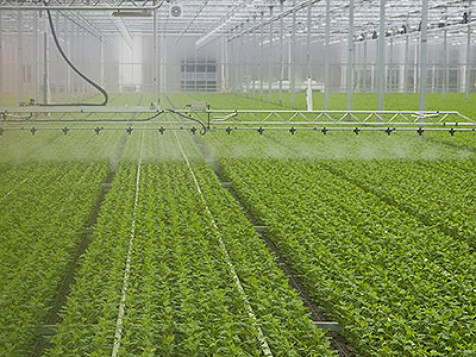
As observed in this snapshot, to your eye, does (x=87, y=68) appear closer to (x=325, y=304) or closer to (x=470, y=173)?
(x=470, y=173)

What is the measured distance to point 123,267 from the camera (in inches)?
317

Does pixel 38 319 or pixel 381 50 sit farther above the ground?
pixel 381 50

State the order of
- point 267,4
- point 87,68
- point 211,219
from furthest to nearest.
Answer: point 87,68 < point 267,4 < point 211,219

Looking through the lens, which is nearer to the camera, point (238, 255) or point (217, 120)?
point (238, 255)

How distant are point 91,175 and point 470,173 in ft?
24.5

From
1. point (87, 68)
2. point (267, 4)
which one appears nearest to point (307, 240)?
point (267, 4)

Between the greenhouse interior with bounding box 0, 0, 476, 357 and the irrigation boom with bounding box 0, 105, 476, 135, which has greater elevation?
the irrigation boom with bounding box 0, 105, 476, 135

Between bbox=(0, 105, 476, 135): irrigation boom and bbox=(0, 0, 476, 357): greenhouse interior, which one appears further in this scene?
bbox=(0, 105, 476, 135): irrigation boom

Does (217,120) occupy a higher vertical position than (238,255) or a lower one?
higher

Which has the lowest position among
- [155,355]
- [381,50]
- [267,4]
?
[155,355]

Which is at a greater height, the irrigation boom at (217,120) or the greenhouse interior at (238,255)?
the irrigation boom at (217,120)

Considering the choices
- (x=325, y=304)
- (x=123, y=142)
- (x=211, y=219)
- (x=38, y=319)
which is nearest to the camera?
(x=38, y=319)

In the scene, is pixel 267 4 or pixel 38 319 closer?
pixel 38 319

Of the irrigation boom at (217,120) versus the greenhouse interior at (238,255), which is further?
the irrigation boom at (217,120)
